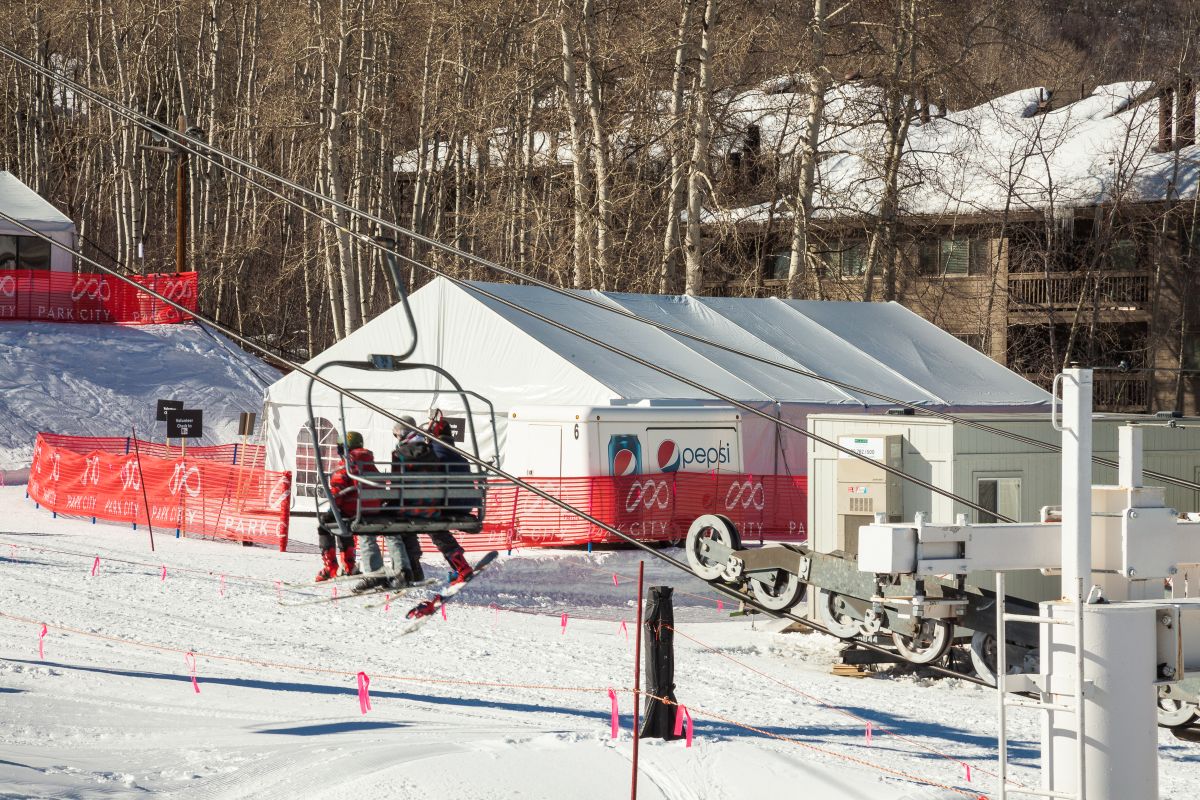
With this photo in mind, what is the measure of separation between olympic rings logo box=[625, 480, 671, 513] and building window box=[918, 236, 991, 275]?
78.9 feet

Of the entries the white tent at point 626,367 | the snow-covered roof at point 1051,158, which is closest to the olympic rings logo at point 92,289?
the white tent at point 626,367

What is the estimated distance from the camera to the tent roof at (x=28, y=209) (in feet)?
129

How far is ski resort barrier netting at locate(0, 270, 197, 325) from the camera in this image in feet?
125

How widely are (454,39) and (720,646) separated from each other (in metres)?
29.5

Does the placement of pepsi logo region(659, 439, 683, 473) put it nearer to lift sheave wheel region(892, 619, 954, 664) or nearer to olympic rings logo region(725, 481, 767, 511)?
olympic rings logo region(725, 481, 767, 511)

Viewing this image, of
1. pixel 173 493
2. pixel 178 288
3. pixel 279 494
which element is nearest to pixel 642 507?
pixel 279 494

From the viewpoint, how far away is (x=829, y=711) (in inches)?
455

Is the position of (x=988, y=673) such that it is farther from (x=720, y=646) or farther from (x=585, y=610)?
(x=585, y=610)

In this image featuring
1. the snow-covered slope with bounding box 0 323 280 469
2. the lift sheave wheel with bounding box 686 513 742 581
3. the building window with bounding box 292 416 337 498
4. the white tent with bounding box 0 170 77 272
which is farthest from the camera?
the white tent with bounding box 0 170 77 272

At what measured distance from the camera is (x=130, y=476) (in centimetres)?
2292

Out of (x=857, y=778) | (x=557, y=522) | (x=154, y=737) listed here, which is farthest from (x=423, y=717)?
(x=557, y=522)

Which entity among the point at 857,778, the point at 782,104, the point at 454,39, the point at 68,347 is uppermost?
the point at 454,39

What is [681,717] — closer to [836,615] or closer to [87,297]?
[836,615]

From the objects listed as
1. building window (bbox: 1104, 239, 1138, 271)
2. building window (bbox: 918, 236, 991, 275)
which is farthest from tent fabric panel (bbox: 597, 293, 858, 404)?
building window (bbox: 1104, 239, 1138, 271)
